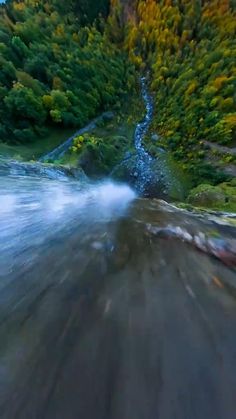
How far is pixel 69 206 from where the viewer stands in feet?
29.8

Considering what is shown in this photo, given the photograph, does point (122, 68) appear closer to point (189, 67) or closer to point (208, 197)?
point (189, 67)

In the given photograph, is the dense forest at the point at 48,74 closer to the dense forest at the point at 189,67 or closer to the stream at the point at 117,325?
the dense forest at the point at 189,67

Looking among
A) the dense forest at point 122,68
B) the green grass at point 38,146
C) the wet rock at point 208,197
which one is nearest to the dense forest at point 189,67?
the dense forest at point 122,68

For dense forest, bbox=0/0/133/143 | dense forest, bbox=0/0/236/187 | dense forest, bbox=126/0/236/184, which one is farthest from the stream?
dense forest, bbox=0/0/133/143

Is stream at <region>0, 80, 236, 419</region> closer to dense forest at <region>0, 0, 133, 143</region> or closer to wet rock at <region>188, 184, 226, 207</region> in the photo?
wet rock at <region>188, 184, 226, 207</region>

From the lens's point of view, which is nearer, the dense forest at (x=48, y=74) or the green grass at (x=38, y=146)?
the green grass at (x=38, y=146)

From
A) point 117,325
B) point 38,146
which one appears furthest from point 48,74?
point 117,325

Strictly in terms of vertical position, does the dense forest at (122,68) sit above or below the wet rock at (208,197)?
above

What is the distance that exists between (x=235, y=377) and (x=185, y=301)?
1.15 meters

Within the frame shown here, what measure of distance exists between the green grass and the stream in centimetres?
1965

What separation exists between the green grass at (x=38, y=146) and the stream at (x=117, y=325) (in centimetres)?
1965

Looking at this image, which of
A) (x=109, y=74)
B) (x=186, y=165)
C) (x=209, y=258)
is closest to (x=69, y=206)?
(x=209, y=258)

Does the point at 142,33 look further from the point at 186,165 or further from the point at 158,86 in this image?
the point at 186,165

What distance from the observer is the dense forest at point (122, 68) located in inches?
1084
